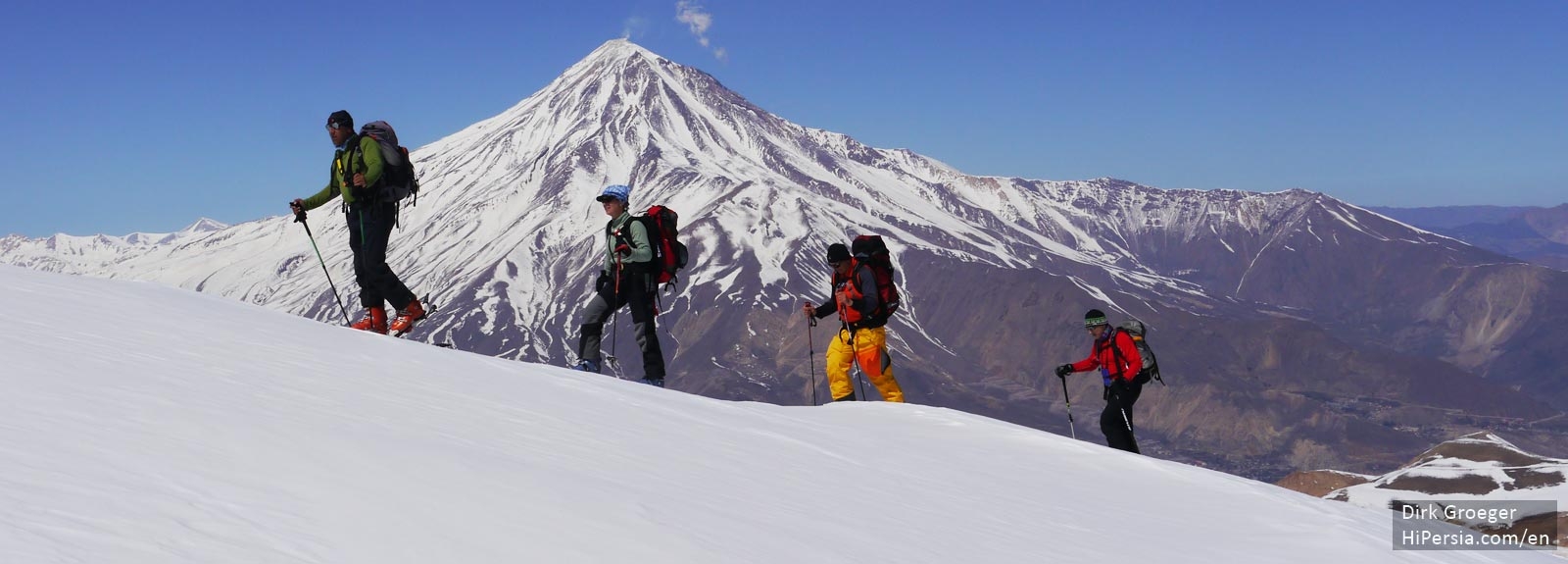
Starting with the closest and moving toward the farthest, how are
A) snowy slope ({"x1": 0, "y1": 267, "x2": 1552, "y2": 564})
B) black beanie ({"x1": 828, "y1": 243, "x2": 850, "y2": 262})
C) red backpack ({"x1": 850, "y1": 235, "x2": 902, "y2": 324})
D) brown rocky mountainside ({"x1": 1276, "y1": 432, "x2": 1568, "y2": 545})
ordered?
snowy slope ({"x1": 0, "y1": 267, "x2": 1552, "y2": 564}) → red backpack ({"x1": 850, "y1": 235, "x2": 902, "y2": 324}) → black beanie ({"x1": 828, "y1": 243, "x2": 850, "y2": 262}) → brown rocky mountainside ({"x1": 1276, "y1": 432, "x2": 1568, "y2": 545})

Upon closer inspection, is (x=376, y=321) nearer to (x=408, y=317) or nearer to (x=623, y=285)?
(x=408, y=317)

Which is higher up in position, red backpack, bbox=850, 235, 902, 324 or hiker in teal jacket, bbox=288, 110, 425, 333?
hiker in teal jacket, bbox=288, 110, 425, 333

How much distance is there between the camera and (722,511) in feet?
20.9

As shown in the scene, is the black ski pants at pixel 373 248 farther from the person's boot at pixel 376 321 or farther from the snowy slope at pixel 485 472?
the snowy slope at pixel 485 472

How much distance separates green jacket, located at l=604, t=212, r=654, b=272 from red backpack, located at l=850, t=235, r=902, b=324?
2.74 meters

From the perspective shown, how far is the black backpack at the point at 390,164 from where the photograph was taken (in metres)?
13.0

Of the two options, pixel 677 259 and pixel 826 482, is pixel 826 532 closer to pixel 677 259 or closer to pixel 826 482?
pixel 826 482

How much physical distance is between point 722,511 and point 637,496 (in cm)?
45

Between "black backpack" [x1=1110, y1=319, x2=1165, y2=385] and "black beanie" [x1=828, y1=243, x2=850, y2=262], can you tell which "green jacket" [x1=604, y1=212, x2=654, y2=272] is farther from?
"black backpack" [x1=1110, y1=319, x2=1165, y2=385]

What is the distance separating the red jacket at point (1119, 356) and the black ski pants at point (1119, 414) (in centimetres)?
16

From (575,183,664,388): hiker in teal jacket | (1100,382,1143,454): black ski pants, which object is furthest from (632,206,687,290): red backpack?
(1100,382,1143,454): black ski pants

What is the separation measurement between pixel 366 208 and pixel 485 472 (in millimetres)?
7838

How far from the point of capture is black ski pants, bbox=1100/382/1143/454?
601 inches

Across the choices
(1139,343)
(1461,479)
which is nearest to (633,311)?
(1139,343)
